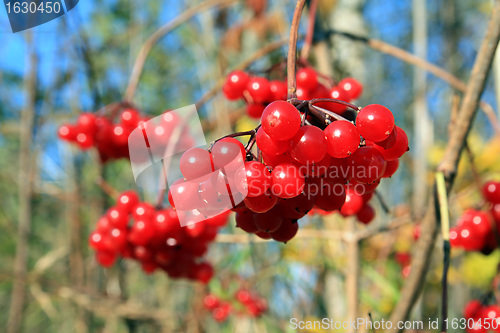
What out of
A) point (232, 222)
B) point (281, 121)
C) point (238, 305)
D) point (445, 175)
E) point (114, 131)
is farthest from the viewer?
point (232, 222)

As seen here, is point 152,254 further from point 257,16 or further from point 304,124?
point 257,16

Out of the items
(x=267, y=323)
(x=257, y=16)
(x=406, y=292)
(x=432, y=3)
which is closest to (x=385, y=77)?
(x=432, y=3)

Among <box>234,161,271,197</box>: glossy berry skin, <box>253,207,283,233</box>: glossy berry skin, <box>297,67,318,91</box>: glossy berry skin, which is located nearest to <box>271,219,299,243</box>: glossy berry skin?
<box>253,207,283,233</box>: glossy berry skin

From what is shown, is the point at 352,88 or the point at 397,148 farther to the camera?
the point at 352,88

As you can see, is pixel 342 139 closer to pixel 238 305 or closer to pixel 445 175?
pixel 445 175

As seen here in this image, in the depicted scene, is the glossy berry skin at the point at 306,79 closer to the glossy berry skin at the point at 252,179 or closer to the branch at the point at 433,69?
the branch at the point at 433,69

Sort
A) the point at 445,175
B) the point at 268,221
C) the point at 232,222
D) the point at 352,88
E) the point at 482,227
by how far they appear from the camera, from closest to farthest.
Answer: the point at 268,221
the point at 445,175
the point at 352,88
the point at 482,227
the point at 232,222

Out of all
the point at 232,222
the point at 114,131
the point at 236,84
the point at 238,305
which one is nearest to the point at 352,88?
the point at 236,84
